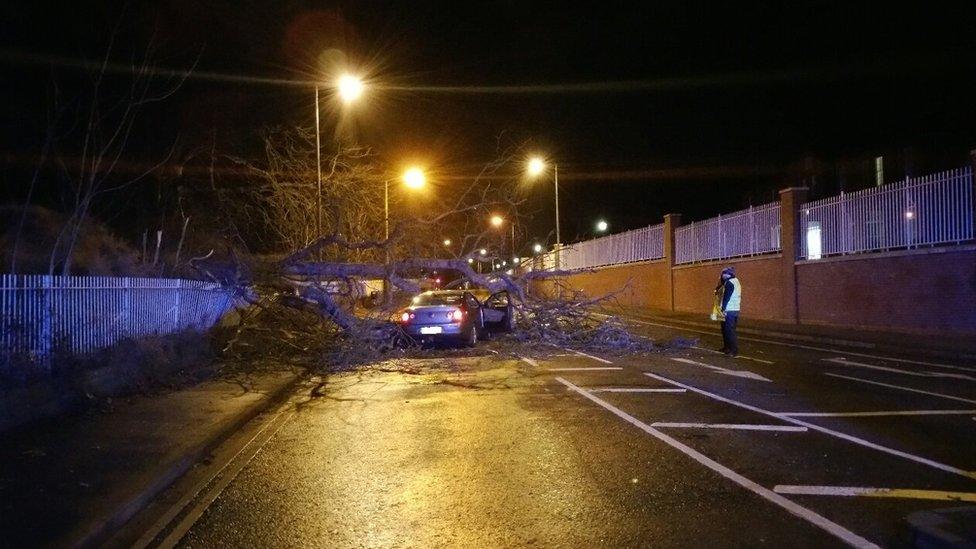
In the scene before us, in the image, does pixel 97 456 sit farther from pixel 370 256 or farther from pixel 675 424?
pixel 370 256

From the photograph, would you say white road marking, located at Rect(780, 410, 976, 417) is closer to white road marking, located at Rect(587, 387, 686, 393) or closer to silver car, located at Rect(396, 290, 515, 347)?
white road marking, located at Rect(587, 387, 686, 393)

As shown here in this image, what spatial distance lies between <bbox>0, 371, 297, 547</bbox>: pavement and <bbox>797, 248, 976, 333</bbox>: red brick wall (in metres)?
16.0

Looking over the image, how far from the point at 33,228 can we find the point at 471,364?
9257 mm

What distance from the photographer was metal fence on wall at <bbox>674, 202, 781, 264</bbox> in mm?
27922

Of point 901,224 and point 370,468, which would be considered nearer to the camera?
point 370,468

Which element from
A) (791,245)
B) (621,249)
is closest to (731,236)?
(791,245)

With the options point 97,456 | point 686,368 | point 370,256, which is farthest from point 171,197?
point 97,456

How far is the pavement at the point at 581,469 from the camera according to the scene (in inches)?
214

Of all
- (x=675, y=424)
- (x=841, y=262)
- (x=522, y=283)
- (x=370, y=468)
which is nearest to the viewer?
(x=370, y=468)

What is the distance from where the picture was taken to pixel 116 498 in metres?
6.02

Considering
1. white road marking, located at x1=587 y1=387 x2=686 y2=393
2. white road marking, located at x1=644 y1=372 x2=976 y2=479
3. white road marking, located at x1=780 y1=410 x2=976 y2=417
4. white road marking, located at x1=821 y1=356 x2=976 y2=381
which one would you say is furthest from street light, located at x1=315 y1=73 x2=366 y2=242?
white road marking, located at x1=780 y1=410 x2=976 y2=417

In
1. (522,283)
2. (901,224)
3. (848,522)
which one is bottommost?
(848,522)

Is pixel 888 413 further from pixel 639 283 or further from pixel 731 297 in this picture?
pixel 639 283

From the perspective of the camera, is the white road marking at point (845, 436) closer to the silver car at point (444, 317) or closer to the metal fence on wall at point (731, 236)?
the silver car at point (444, 317)
